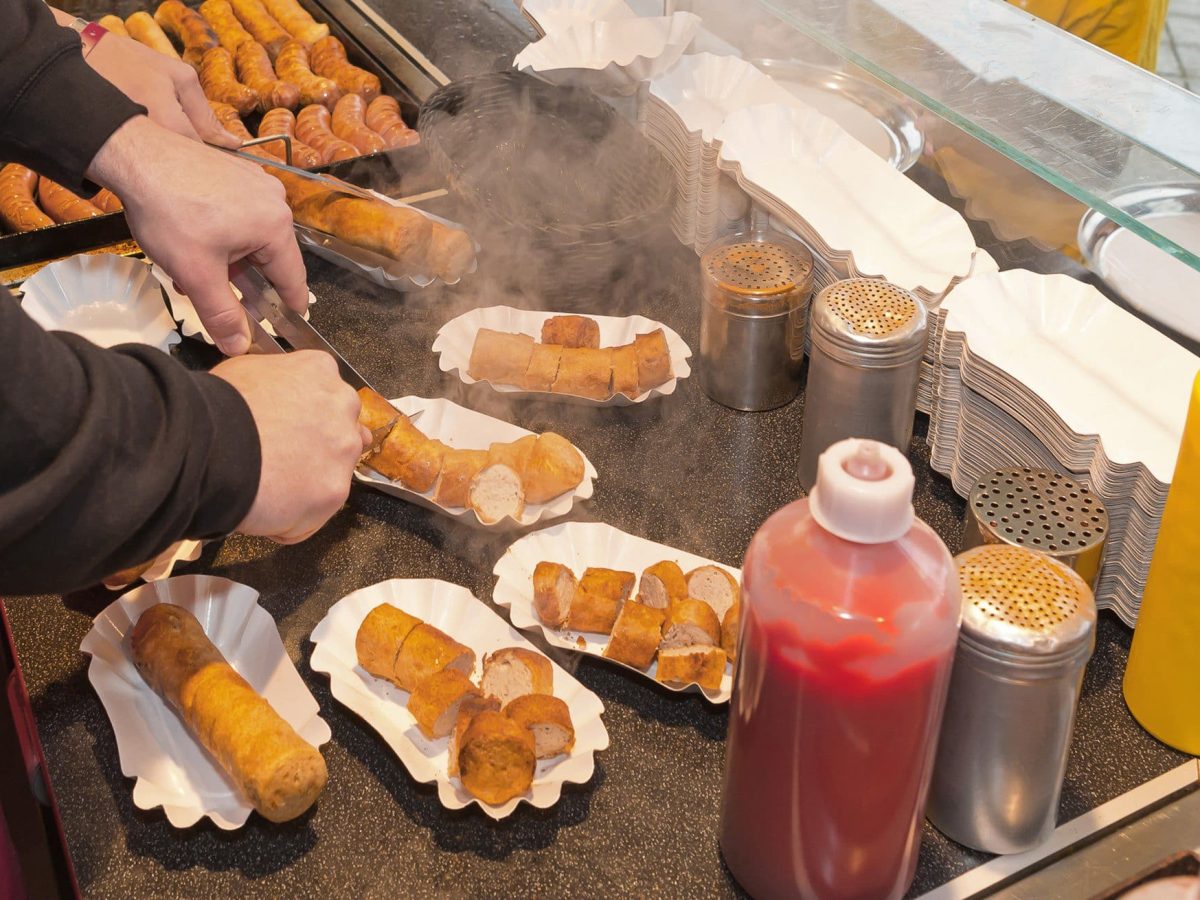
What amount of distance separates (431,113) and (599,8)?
42 centimetres

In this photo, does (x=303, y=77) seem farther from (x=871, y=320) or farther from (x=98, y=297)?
(x=871, y=320)

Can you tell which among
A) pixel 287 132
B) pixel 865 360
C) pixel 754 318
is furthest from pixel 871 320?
pixel 287 132

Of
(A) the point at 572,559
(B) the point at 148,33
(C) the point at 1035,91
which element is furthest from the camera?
(B) the point at 148,33

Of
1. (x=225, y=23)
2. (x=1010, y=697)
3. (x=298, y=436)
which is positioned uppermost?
(x=298, y=436)

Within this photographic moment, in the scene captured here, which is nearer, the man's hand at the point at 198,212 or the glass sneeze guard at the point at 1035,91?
the glass sneeze guard at the point at 1035,91

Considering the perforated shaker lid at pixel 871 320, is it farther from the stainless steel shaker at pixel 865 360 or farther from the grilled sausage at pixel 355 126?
the grilled sausage at pixel 355 126

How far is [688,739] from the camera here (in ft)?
3.93

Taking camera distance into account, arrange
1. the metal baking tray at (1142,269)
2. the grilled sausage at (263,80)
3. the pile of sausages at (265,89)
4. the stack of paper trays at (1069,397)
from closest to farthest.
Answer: the stack of paper trays at (1069,397) < the metal baking tray at (1142,269) < the pile of sausages at (265,89) < the grilled sausage at (263,80)

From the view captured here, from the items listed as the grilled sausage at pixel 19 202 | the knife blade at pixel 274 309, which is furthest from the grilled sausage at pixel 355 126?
the knife blade at pixel 274 309

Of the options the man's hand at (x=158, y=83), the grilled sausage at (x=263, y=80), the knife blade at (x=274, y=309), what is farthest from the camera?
the grilled sausage at (x=263, y=80)

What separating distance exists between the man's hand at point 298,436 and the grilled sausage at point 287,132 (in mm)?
1159

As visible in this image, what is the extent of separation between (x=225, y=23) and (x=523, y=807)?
2553mm

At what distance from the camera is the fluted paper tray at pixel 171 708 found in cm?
112

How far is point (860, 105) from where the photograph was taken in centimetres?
198
